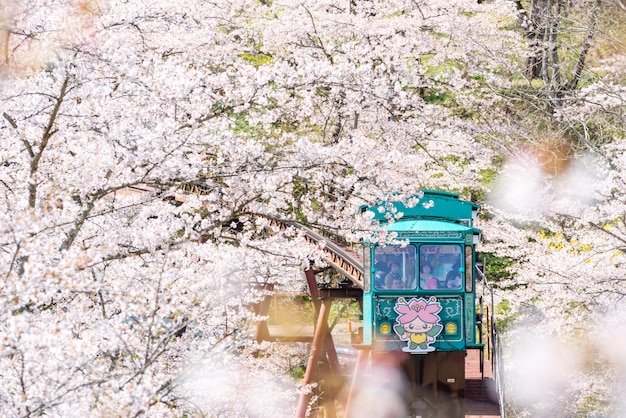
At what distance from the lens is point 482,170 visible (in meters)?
25.5

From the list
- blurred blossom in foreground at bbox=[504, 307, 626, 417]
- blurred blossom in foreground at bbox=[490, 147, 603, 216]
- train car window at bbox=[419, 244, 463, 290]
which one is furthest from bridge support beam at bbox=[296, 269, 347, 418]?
blurred blossom in foreground at bbox=[490, 147, 603, 216]

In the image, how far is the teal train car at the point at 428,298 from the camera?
41.4ft

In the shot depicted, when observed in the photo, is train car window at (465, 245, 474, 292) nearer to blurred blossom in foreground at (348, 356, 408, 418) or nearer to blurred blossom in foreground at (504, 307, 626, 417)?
blurred blossom in foreground at (348, 356, 408, 418)

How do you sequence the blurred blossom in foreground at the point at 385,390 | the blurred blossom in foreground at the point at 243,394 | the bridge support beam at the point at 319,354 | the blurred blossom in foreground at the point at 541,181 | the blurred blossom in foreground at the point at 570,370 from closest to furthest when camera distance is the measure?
the blurred blossom in foreground at the point at 243,394, the blurred blossom in foreground at the point at 385,390, the bridge support beam at the point at 319,354, the blurred blossom in foreground at the point at 570,370, the blurred blossom in foreground at the point at 541,181

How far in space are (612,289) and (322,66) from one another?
948 centimetres

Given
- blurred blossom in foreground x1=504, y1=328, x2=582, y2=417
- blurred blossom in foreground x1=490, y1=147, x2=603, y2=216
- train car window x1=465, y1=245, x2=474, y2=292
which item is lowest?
blurred blossom in foreground x1=504, y1=328, x2=582, y2=417

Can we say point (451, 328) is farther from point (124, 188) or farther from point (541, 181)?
point (541, 181)

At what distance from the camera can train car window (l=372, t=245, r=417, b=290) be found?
12.7m

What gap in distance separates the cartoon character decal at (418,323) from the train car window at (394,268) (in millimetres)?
280

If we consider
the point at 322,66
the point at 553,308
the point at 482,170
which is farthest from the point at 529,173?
the point at 322,66

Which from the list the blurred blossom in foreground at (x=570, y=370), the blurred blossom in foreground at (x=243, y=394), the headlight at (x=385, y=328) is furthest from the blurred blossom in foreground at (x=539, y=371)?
the headlight at (x=385, y=328)

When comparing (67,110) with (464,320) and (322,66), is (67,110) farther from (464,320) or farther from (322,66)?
(464,320)

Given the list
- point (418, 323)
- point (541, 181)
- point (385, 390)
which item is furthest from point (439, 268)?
point (541, 181)

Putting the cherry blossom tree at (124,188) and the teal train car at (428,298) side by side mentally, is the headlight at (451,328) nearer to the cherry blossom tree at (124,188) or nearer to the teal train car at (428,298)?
the teal train car at (428,298)
